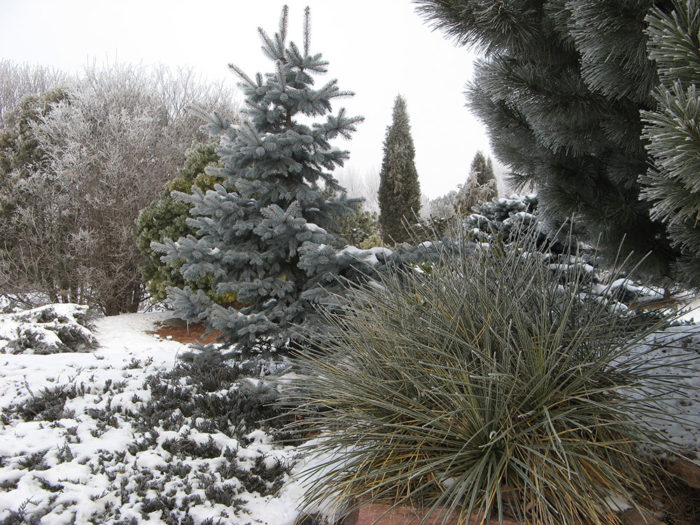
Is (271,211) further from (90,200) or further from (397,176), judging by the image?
(397,176)

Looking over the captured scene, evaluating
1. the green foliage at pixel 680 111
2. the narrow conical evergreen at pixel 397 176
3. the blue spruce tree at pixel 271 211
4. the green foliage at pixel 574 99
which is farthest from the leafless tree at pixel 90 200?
the green foliage at pixel 680 111

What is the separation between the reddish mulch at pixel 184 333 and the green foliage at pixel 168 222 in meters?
0.54

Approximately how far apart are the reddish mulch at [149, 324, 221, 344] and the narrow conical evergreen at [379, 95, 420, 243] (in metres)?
5.77

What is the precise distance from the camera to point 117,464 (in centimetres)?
239

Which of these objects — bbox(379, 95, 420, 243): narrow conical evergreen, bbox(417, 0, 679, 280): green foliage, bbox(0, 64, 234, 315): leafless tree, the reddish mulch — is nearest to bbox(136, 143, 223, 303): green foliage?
the reddish mulch

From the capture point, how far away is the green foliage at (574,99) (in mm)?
1948

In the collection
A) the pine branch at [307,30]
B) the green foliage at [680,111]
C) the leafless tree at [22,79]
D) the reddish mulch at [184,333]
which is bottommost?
the reddish mulch at [184,333]

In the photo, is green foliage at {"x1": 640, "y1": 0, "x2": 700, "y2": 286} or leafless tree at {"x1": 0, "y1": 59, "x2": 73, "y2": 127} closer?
green foliage at {"x1": 640, "y1": 0, "x2": 700, "y2": 286}

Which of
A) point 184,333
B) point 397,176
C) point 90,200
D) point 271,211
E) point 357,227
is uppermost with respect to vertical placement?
point 397,176

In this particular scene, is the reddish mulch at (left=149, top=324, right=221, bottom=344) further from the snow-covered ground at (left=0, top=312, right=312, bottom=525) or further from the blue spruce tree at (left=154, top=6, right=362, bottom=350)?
the blue spruce tree at (left=154, top=6, right=362, bottom=350)

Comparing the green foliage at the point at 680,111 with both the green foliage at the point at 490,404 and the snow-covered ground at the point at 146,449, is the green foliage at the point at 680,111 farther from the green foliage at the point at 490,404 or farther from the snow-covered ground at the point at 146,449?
the snow-covered ground at the point at 146,449

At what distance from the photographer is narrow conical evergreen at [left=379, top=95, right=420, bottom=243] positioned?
11.8 m

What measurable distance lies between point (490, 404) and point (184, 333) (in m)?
6.48

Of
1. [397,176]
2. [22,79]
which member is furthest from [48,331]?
[22,79]
